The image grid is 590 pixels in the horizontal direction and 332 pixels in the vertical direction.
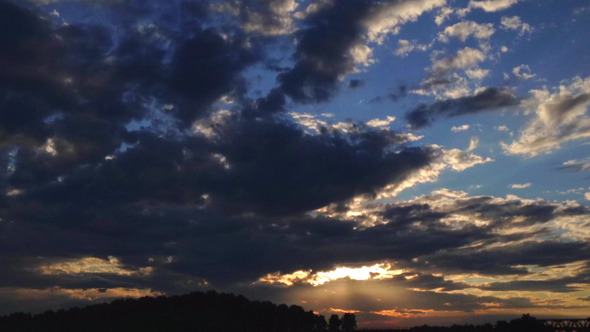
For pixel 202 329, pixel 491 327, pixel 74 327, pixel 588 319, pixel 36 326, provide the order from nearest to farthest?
pixel 588 319, pixel 491 327, pixel 202 329, pixel 74 327, pixel 36 326

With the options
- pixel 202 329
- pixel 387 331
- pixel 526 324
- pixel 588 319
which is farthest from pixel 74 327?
pixel 588 319

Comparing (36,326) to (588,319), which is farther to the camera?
(36,326)

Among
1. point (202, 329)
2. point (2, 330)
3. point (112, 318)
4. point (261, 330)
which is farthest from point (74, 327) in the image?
point (261, 330)

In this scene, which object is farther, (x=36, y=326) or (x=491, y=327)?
(x=36, y=326)

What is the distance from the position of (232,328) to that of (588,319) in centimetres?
10458

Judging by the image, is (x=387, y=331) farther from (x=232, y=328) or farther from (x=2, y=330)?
(x=2, y=330)

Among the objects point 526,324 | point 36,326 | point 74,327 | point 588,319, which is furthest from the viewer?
point 36,326

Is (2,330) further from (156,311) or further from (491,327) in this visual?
(491,327)

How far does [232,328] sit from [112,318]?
48495mm

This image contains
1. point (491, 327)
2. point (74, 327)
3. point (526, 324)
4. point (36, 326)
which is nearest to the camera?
point (526, 324)

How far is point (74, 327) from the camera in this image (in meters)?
183

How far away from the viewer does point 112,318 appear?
7781 inches

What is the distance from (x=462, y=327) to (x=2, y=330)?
155 meters

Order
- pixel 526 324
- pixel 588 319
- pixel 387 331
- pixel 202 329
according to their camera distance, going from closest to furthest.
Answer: pixel 588 319 < pixel 526 324 < pixel 387 331 < pixel 202 329
